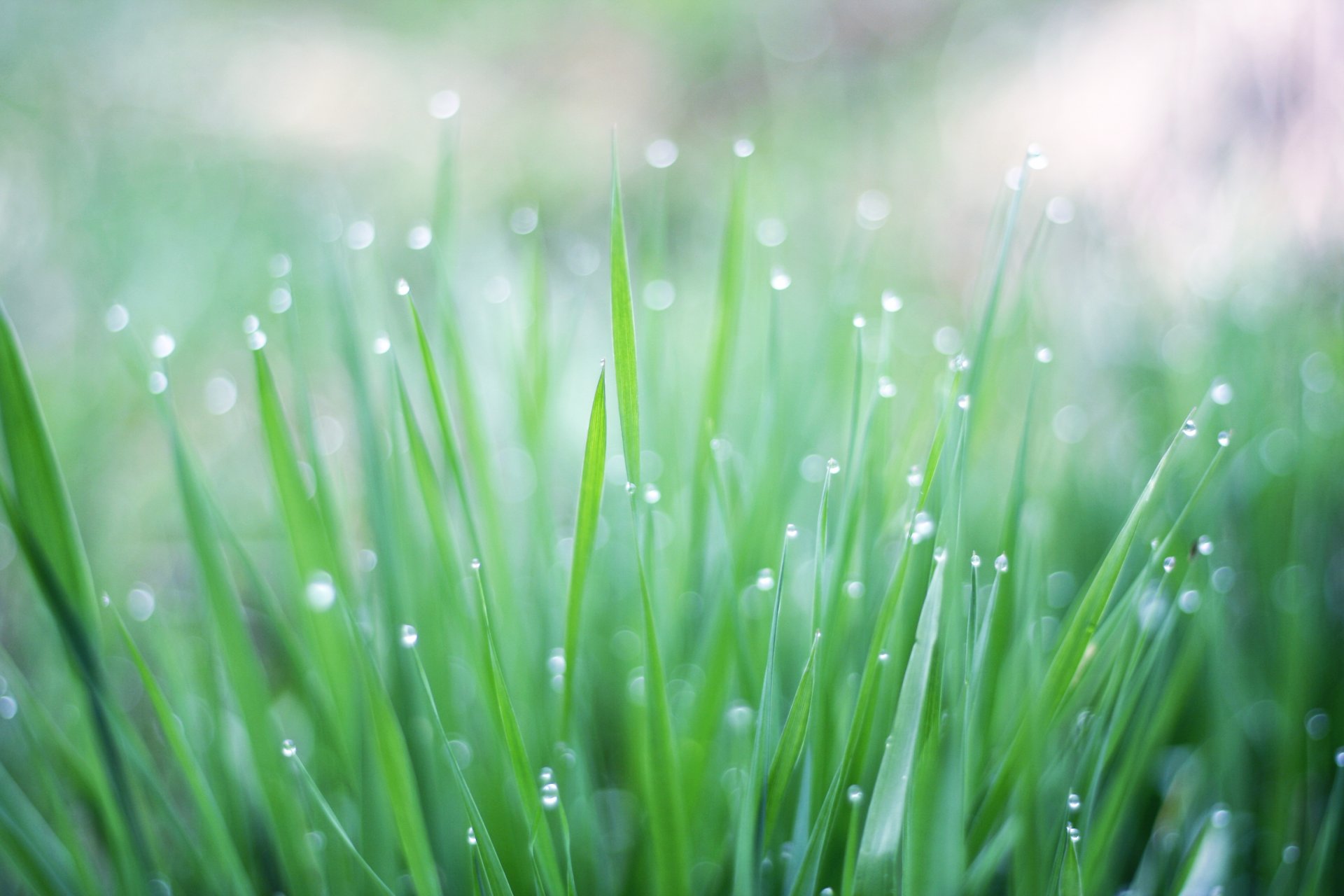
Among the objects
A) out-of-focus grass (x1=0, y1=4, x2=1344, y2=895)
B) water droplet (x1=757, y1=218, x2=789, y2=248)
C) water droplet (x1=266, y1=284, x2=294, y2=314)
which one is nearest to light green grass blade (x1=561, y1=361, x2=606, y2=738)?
out-of-focus grass (x1=0, y1=4, x2=1344, y2=895)

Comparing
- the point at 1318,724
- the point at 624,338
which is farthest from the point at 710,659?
the point at 1318,724

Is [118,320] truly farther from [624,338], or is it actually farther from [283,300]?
[624,338]

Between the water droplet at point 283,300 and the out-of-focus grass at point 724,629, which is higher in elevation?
the water droplet at point 283,300

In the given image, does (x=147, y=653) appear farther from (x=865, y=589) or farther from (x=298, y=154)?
(x=298, y=154)

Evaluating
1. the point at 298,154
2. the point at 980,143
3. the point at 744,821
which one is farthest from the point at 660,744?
the point at 298,154

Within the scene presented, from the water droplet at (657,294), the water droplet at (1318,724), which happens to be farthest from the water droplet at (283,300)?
the water droplet at (1318,724)

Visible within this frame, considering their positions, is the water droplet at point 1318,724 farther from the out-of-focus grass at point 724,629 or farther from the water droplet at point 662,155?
the water droplet at point 662,155

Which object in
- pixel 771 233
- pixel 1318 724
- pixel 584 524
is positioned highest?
pixel 771 233
